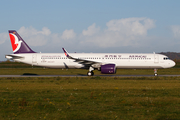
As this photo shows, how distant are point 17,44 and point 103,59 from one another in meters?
15.7

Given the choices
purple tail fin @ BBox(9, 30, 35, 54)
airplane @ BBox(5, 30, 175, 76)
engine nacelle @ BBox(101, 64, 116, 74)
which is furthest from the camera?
purple tail fin @ BBox(9, 30, 35, 54)

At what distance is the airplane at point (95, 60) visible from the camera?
36.4 meters

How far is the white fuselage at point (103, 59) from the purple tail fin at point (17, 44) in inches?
55.5

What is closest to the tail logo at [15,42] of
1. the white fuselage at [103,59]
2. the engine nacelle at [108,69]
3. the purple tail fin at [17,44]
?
the purple tail fin at [17,44]

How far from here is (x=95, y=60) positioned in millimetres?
36875

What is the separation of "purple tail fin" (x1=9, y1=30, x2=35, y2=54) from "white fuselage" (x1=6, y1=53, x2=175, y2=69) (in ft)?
4.63

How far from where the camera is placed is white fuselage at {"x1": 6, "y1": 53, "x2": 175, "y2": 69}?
36406 millimetres

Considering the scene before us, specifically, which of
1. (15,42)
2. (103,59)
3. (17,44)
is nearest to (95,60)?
(103,59)

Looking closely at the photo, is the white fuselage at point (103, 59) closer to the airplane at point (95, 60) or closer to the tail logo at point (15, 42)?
the airplane at point (95, 60)

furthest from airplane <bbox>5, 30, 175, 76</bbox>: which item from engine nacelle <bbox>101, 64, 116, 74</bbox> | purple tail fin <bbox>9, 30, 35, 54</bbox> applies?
engine nacelle <bbox>101, 64, 116, 74</bbox>

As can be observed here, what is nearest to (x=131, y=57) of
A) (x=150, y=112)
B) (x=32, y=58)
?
(x=32, y=58)

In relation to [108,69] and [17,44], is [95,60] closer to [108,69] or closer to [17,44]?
[108,69]

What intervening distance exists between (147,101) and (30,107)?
23.4 ft

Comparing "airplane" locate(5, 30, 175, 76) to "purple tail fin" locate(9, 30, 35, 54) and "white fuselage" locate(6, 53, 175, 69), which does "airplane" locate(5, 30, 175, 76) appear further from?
"purple tail fin" locate(9, 30, 35, 54)
